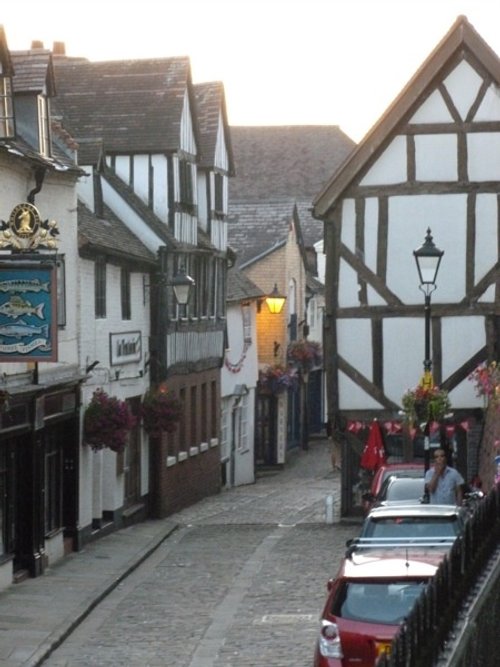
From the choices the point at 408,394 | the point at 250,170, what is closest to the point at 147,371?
the point at 408,394

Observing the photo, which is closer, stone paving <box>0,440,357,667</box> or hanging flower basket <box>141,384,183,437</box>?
stone paving <box>0,440,357,667</box>

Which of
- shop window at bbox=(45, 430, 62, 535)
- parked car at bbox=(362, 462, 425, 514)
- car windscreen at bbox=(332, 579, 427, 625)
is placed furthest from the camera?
shop window at bbox=(45, 430, 62, 535)

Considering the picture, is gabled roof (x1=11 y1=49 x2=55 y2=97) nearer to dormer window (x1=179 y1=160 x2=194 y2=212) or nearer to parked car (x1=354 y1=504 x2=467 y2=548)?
dormer window (x1=179 y1=160 x2=194 y2=212)

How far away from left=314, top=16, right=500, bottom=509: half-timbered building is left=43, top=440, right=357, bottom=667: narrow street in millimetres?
3187

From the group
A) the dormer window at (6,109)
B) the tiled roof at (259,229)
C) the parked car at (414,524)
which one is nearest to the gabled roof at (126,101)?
the dormer window at (6,109)

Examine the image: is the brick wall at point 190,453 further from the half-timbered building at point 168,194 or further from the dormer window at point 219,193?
the dormer window at point 219,193

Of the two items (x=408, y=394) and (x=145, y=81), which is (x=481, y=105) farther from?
(x=145, y=81)

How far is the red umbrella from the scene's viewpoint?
98.0 ft

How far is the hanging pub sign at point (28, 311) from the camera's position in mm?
21078

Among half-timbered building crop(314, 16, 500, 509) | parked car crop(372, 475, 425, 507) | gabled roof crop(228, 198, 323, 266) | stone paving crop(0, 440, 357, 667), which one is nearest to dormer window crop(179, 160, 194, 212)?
half-timbered building crop(314, 16, 500, 509)

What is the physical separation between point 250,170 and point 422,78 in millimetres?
46845

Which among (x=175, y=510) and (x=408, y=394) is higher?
(x=408, y=394)

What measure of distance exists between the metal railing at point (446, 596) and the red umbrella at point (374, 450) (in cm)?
1241

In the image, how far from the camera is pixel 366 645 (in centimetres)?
1358
